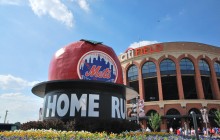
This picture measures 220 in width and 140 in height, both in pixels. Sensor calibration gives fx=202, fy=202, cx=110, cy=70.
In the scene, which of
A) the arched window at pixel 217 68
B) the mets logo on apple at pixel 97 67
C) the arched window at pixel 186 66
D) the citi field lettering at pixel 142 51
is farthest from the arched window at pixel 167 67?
the mets logo on apple at pixel 97 67

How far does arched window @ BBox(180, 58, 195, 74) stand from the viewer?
45912 mm

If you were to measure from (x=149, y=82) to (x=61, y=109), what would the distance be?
37.7 m

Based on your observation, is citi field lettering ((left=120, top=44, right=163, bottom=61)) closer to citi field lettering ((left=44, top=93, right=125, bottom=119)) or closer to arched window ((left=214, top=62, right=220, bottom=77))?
arched window ((left=214, top=62, right=220, bottom=77))

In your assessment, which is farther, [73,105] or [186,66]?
[186,66]

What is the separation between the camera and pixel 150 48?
159 feet

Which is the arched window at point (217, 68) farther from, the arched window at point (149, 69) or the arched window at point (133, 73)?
the arched window at point (133, 73)

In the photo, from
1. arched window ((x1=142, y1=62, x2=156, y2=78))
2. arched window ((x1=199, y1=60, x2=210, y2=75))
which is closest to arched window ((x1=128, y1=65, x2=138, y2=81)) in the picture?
arched window ((x1=142, y1=62, x2=156, y2=78))

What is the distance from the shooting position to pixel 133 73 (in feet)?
163

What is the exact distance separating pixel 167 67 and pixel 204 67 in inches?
361

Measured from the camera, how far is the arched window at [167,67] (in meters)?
46.0

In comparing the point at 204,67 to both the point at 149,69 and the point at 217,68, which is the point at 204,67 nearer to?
the point at 217,68

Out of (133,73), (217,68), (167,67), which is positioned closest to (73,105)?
(167,67)

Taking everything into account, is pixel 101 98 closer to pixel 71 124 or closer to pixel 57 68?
pixel 71 124

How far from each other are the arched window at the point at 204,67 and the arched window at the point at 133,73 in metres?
14.9
